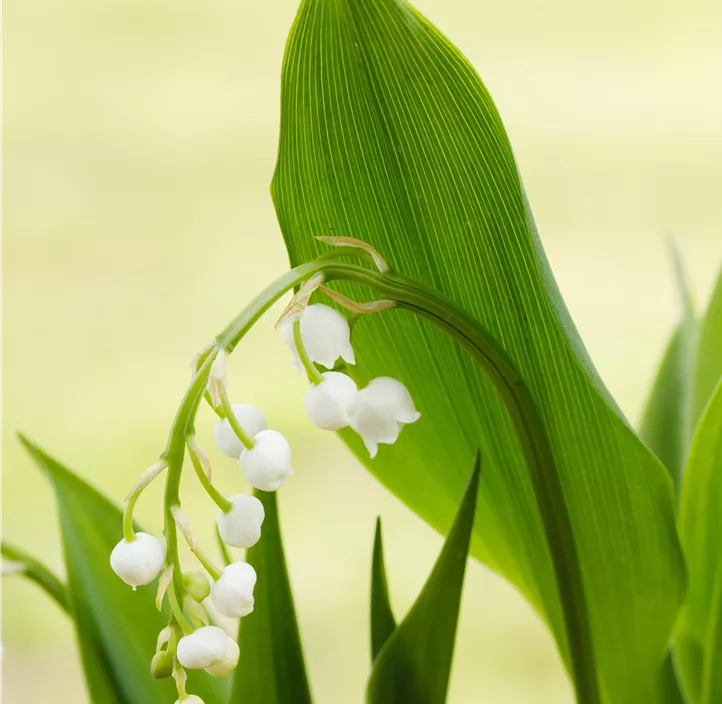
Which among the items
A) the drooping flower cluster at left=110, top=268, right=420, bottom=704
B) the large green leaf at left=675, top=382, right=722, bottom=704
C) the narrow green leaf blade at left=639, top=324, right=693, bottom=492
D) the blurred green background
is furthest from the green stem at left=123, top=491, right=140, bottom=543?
the blurred green background

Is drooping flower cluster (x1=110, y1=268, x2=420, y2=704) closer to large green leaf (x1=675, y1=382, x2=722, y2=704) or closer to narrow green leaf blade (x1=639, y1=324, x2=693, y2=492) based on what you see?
large green leaf (x1=675, y1=382, x2=722, y2=704)

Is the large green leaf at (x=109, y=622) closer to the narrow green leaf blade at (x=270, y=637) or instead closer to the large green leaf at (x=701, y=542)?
the narrow green leaf blade at (x=270, y=637)

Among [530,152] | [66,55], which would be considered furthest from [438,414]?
[66,55]

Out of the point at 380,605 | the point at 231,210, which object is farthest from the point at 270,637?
the point at 231,210

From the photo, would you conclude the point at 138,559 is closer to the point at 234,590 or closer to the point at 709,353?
the point at 234,590

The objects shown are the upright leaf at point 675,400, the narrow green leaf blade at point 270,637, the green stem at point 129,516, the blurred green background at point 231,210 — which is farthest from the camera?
the blurred green background at point 231,210

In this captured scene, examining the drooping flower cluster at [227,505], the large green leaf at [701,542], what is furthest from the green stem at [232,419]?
the large green leaf at [701,542]
